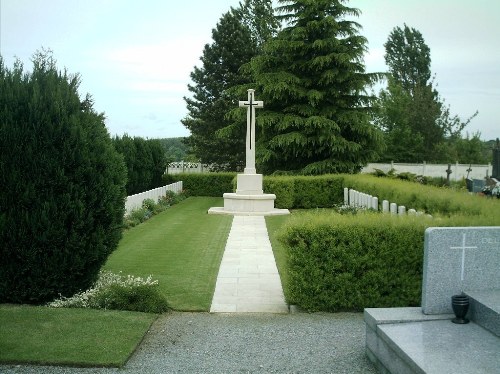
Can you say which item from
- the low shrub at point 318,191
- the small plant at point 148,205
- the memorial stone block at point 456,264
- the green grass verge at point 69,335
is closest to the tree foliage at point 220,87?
the low shrub at point 318,191

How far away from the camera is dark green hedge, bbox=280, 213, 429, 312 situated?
6.71 metres

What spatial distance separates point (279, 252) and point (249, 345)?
19.0ft

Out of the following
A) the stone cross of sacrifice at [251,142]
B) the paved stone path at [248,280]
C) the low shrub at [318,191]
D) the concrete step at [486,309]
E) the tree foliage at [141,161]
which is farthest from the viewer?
the tree foliage at [141,161]

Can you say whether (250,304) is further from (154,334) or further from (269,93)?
(269,93)

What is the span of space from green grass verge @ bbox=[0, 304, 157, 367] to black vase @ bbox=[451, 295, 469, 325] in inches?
122

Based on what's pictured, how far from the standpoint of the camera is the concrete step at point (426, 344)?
386 cm

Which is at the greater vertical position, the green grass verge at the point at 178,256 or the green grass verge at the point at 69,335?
the green grass verge at the point at 69,335

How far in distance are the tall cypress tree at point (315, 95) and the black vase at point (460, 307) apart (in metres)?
22.2

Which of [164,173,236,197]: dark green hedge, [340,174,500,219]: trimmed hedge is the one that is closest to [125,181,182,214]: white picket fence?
[164,173,236,197]: dark green hedge

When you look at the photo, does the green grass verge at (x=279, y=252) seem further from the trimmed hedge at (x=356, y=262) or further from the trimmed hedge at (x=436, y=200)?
the trimmed hedge at (x=436, y=200)

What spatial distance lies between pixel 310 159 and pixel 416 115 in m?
17.8

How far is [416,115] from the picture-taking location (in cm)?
4275

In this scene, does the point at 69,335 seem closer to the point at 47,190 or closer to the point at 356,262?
the point at 47,190

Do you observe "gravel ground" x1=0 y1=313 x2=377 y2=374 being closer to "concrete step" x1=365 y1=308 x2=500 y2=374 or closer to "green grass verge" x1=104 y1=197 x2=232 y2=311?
"concrete step" x1=365 y1=308 x2=500 y2=374
